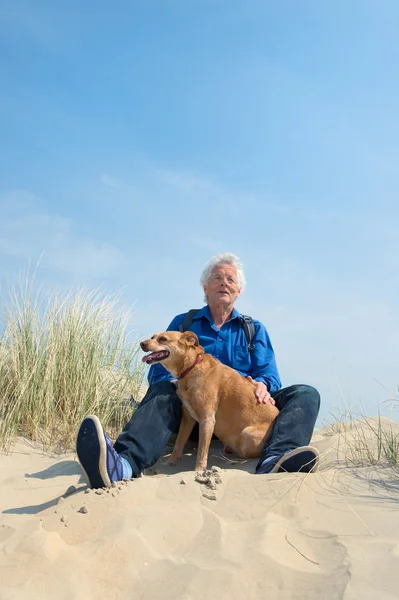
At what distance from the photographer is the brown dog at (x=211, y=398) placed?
4.30m

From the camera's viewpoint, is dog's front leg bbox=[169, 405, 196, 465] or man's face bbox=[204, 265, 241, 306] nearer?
dog's front leg bbox=[169, 405, 196, 465]

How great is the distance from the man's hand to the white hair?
1.16 m

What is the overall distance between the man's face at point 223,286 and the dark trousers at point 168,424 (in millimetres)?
1053

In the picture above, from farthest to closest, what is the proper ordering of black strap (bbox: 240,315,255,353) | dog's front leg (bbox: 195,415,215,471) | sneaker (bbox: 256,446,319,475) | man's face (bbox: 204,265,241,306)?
man's face (bbox: 204,265,241,306)
black strap (bbox: 240,315,255,353)
dog's front leg (bbox: 195,415,215,471)
sneaker (bbox: 256,446,319,475)

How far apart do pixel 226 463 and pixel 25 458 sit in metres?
1.94

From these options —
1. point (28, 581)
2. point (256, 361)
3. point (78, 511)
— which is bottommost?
point (28, 581)

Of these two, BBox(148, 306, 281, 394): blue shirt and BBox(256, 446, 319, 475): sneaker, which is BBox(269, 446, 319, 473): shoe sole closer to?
BBox(256, 446, 319, 475): sneaker


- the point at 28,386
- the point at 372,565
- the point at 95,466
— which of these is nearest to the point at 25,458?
the point at 28,386

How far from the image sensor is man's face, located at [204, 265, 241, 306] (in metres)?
5.16

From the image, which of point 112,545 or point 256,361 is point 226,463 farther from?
point 112,545

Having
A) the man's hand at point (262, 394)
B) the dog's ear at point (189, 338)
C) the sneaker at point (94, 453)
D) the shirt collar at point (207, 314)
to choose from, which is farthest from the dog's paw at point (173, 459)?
the shirt collar at point (207, 314)

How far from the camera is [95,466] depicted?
130 inches

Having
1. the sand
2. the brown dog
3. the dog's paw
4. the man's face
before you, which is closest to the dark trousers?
the brown dog

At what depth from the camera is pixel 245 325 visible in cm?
511
